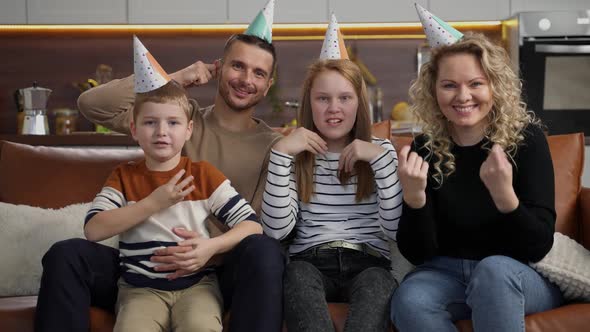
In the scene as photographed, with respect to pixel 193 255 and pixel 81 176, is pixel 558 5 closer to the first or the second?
pixel 81 176

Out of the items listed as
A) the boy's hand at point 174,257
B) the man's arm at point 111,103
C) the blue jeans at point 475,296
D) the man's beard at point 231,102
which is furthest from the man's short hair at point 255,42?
the blue jeans at point 475,296

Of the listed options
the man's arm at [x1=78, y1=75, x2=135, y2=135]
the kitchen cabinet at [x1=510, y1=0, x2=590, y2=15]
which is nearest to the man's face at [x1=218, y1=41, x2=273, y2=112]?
the man's arm at [x1=78, y1=75, x2=135, y2=135]

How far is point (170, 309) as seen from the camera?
5.85 feet

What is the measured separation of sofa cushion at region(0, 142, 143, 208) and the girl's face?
24.7 inches

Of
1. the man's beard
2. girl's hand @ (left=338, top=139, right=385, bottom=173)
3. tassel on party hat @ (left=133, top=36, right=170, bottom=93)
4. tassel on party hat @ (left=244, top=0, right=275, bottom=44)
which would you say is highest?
tassel on party hat @ (left=244, top=0, right=275, bottom=44)

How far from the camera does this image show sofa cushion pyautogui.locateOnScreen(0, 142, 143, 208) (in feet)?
7.55

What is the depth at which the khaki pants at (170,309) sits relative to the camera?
1667 millimetres

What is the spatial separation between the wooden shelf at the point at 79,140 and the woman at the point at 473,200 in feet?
7.15

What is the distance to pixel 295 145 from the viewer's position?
6.48ft

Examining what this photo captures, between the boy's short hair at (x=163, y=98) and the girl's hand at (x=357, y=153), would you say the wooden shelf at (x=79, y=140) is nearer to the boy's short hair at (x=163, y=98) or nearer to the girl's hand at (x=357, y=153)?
the boy's short hair at (x=163, y=98)

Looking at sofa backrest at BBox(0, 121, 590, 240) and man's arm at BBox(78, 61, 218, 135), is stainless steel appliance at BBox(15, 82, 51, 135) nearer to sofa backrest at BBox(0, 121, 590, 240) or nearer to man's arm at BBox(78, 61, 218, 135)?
sofa backrest at BBox(0, 121, 590, 240)

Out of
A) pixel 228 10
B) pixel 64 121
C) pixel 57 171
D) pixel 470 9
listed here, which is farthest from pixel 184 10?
pixel 57 171

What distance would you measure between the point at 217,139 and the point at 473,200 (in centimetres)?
80

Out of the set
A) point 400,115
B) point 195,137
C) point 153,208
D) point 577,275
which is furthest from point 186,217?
point 400,115
